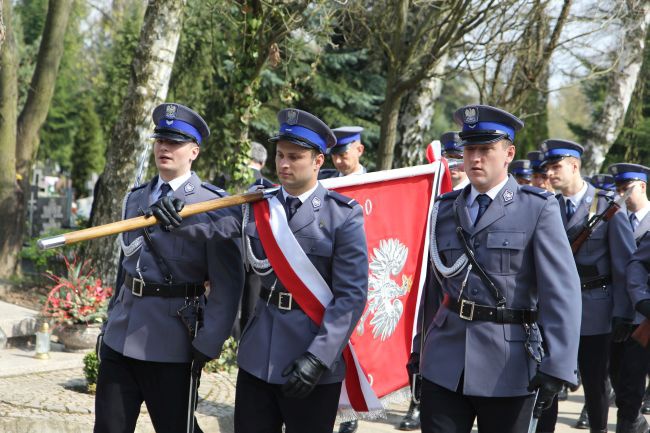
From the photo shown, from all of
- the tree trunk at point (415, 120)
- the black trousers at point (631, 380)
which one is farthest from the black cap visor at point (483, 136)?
the tree trunk at point (415, 120)

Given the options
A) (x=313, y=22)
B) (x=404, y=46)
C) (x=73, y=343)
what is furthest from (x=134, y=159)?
(x=313, y=22)

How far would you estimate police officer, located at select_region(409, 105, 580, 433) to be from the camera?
390 centimetres

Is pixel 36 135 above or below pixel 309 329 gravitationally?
above

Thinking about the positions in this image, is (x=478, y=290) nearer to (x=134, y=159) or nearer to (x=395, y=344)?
(x=395, y=344)

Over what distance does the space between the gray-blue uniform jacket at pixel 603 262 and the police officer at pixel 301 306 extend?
2.84 m

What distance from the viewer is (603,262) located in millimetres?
6641

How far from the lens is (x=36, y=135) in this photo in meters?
13.9

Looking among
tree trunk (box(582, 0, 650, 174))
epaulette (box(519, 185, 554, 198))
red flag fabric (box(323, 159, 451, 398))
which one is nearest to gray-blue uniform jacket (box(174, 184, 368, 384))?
epaulette (box(519, 185, 554, 198))

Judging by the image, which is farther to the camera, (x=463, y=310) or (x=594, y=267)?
(x=594, y=267)

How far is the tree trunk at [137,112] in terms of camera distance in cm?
915

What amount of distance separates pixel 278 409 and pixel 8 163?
9.60m

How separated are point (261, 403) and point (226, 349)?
13.7ft

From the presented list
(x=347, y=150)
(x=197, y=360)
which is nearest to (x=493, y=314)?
(x=197, y=360)

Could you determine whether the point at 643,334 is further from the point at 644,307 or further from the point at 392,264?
the point at 392,264
